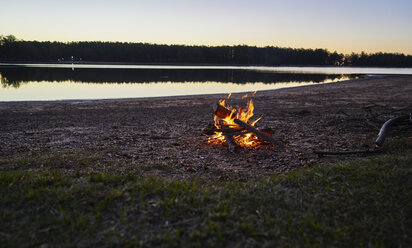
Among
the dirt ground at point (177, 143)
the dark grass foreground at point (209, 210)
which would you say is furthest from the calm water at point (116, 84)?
the dark grass foreground at point (209, 210)

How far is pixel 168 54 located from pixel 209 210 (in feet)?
511

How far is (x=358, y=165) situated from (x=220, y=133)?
3.77m

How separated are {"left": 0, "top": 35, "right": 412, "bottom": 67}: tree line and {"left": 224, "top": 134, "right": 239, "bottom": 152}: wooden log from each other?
14242 centimetres

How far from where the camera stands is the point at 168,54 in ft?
499

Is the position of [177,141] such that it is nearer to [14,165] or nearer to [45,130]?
[14,165]

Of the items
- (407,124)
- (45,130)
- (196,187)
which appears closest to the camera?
(196,187)

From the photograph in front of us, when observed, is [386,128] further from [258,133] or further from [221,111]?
[221,111]

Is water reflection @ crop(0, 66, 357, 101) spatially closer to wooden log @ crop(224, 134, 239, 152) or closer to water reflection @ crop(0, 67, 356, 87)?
water reflection @ crop(0, 67, 356, 87)

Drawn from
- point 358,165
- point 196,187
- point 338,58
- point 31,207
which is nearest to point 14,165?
point 31,207

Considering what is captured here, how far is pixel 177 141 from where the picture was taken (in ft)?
26.6

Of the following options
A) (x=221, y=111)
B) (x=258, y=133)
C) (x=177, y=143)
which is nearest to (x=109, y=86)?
(x=177, y=143)

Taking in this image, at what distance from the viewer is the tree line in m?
123

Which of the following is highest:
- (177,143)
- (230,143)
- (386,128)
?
(386,128)

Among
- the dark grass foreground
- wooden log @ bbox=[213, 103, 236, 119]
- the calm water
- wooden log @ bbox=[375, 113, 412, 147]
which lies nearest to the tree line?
the calm water
